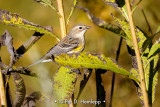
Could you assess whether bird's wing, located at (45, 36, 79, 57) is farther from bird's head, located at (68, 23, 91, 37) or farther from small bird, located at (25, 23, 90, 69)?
bird's head, located at (68, 23, 91, 37)

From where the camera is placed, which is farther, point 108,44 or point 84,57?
point 108,44

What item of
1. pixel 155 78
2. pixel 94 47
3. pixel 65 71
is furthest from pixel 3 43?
pixel 94 47

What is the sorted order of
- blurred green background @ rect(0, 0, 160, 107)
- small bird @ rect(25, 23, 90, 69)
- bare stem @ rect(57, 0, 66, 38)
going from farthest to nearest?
blurred green background @ rect(0, 0, 160, 107) < small bird @ rect(25, 23, 90, 69) < bare stem @ rect(57, 0, 66, 38)

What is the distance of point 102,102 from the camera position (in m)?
1.34

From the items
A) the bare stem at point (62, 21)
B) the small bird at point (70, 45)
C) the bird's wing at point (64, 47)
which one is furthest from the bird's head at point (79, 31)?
the bare stem at point (62, 21)

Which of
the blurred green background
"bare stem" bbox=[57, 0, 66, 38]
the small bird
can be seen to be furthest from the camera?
the blurred green background

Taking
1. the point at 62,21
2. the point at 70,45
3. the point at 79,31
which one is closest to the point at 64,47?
the point at 70,45

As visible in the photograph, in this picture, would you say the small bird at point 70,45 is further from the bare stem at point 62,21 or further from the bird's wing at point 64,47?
the bare stem at point 62,21

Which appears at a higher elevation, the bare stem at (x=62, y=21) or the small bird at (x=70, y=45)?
the bare stem at (x=62, y=21)

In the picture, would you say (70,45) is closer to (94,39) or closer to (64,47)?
(64,47)

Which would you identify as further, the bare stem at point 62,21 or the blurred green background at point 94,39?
the blurred green background at point 94,39

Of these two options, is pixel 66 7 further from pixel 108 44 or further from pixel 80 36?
pixel 108 44

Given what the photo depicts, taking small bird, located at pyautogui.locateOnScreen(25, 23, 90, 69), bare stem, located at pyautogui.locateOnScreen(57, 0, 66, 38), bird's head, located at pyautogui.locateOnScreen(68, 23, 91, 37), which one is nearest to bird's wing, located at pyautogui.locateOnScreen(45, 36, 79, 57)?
small bird, located at pyautogui.locateOnScreen(25, 23, 90, 69)

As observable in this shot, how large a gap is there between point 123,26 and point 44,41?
5.98ft
